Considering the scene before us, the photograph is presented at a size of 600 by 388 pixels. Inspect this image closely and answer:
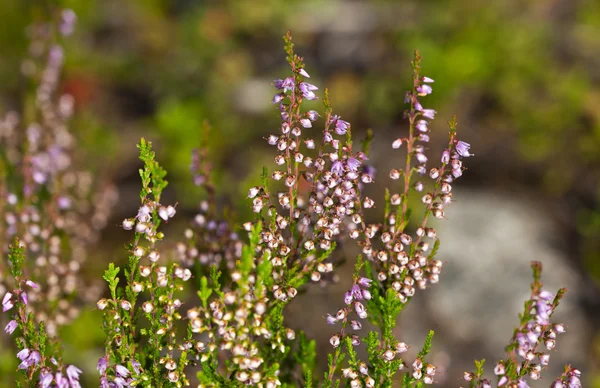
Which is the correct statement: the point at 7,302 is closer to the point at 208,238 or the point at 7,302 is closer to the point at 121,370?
the point at 121,370

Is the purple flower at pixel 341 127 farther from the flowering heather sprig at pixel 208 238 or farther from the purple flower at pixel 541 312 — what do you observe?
the purple flower at pixel 541 312

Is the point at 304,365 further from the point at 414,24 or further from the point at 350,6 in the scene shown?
the point at 350,6

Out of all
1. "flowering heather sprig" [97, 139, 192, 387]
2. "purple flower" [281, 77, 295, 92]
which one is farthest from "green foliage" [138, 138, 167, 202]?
"purple flower" [281, 77, 295, 92]

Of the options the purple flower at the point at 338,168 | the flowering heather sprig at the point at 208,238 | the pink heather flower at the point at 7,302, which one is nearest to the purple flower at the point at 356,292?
the purple flower at the point at 338,168

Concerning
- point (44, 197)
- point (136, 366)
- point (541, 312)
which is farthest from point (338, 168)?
point (44, 197)

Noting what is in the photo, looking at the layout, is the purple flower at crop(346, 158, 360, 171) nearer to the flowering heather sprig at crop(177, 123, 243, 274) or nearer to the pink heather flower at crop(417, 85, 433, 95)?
the pink heather flower at crop(417, 85, 433, 95)

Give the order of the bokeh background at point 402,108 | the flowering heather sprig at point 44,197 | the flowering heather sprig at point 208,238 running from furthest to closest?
the bokeh background at point 402,108 < the flowering heather sprig at point 44,197 < the flowering heather sprig at point 208,238

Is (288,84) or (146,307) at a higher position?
(288,84)

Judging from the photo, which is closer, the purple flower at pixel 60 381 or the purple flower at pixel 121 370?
the purple flower at pixel 60 381

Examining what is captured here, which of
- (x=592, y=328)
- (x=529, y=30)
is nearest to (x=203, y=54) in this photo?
(x=529, y=30)
